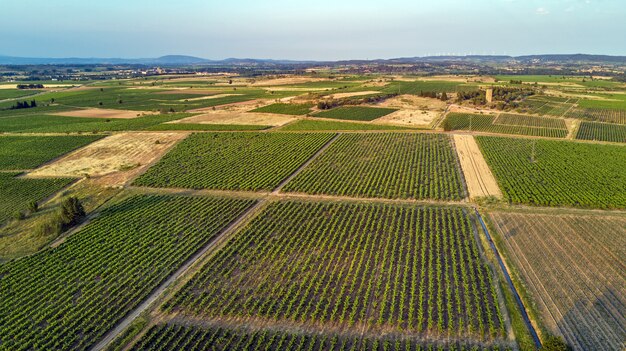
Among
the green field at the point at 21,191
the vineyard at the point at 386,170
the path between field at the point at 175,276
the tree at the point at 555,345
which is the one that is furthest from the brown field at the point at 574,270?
the green field at the point at 21,191

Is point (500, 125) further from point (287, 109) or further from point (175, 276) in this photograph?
point (175, 276)

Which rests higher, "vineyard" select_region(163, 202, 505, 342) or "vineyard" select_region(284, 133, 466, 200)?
"vineyard" select_region(284, 133, 466, 200)

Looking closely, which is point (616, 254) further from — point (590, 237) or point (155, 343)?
point (155, 343)

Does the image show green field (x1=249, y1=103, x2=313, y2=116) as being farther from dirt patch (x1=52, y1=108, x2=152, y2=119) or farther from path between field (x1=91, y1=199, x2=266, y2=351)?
path between field (x1=91, y1=199, x2=266, y2=351)

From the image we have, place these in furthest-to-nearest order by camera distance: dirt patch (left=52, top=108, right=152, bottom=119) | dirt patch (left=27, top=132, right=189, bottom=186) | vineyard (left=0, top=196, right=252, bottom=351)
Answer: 1. dirt patch (left=52, top=108, right=152, bottom=119)
2. dirt patch (left=27, top=132, right=189, bottom=186)
3. vineyard (left=0, top=196, right=252, bottom=351)

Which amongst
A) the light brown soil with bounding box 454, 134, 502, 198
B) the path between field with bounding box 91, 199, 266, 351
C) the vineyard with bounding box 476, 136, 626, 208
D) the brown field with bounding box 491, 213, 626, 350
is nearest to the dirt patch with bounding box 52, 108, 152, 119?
the path between field with bounding box 91, 199, 266, 351

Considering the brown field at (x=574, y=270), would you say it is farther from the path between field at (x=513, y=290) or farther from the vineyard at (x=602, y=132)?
the vineyard at (x=602, y=132)

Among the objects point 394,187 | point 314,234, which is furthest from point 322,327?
point 394,187
